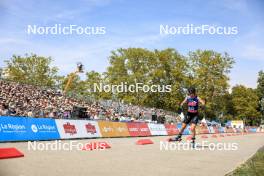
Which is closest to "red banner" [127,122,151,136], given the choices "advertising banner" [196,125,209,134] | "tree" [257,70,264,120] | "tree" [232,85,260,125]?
"advertising banner" [196,125,209,134]

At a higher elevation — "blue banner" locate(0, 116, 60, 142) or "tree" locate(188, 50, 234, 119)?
"tree" locate(188, 50, 234, 119)

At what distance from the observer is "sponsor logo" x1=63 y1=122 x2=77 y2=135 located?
900 inches

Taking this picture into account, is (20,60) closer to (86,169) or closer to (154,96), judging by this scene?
(154,96)

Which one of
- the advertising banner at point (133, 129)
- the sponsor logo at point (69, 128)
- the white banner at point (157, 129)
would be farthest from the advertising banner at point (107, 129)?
the white banner at point (157, 129)

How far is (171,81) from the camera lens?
83.8m

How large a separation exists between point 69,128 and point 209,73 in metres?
56.1

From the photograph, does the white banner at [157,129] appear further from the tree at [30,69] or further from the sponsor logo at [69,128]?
the tree at [30,69]

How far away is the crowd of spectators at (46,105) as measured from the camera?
85.4ft

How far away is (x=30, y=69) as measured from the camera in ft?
278

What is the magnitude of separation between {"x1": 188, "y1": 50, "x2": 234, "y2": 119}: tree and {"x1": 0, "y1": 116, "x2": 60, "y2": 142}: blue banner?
5478cm

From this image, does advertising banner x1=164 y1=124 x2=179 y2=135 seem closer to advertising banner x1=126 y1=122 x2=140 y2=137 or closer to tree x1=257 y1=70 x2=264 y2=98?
advertising banner x1=126 y1=122 x2=140 y2=137

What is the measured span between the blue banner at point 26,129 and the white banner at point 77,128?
63cm

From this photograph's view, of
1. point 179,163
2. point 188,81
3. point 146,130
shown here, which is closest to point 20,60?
point 188,81

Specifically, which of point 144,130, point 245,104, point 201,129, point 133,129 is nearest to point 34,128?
point 133,129
